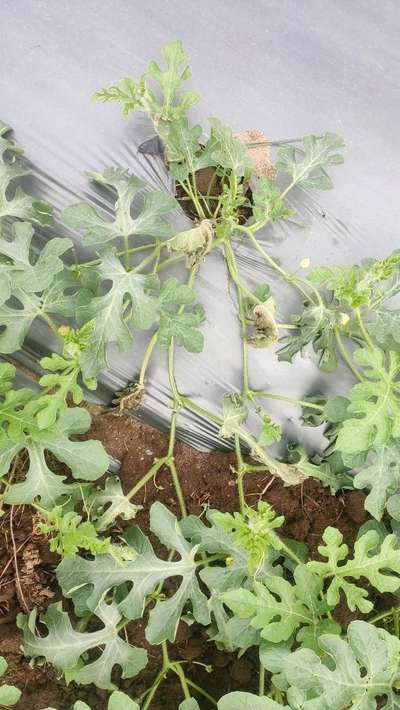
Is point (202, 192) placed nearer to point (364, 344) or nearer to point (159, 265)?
point (159, 265)

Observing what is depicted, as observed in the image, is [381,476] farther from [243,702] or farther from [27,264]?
[27,264]

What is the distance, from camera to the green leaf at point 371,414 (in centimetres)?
177

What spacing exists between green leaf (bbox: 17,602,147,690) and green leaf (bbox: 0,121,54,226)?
1199 millimetres

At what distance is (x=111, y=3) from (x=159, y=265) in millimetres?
878

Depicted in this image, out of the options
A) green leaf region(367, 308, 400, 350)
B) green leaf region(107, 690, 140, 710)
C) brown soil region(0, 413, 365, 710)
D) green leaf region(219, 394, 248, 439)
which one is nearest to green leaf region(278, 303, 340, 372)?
green leaf region(367, 308, 400, 350)

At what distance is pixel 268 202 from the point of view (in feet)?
6.60

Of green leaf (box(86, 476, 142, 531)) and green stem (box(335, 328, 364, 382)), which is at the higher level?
green stem (box(335, 328, 364, 382))

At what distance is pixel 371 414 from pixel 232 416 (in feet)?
1.66

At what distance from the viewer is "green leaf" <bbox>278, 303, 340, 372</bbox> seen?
2.06 metres

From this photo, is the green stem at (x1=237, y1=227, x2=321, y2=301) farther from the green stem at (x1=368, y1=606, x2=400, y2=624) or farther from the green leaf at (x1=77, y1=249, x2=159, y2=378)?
the green stem at (x1=368, y1=606, x2=400, y2=624)

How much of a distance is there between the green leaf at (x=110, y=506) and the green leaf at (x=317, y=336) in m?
0.69

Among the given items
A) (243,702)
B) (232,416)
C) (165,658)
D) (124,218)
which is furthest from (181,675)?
(124,218)

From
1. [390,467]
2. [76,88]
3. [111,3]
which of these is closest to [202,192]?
[76,88]

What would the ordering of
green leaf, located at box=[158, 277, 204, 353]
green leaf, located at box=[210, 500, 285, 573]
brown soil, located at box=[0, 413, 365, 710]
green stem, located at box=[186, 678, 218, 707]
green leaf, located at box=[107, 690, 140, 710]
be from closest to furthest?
green leaf, located at box=[107, 690, 140, 710] → green leaf, located at box=[210, 500, 285, 573] → green leaf, located at box=[158, 277, 204, 353] → green stem, located at box=[186, 678, 218, 707] → brown soil, located at box=[0, 413, 365, 710]
